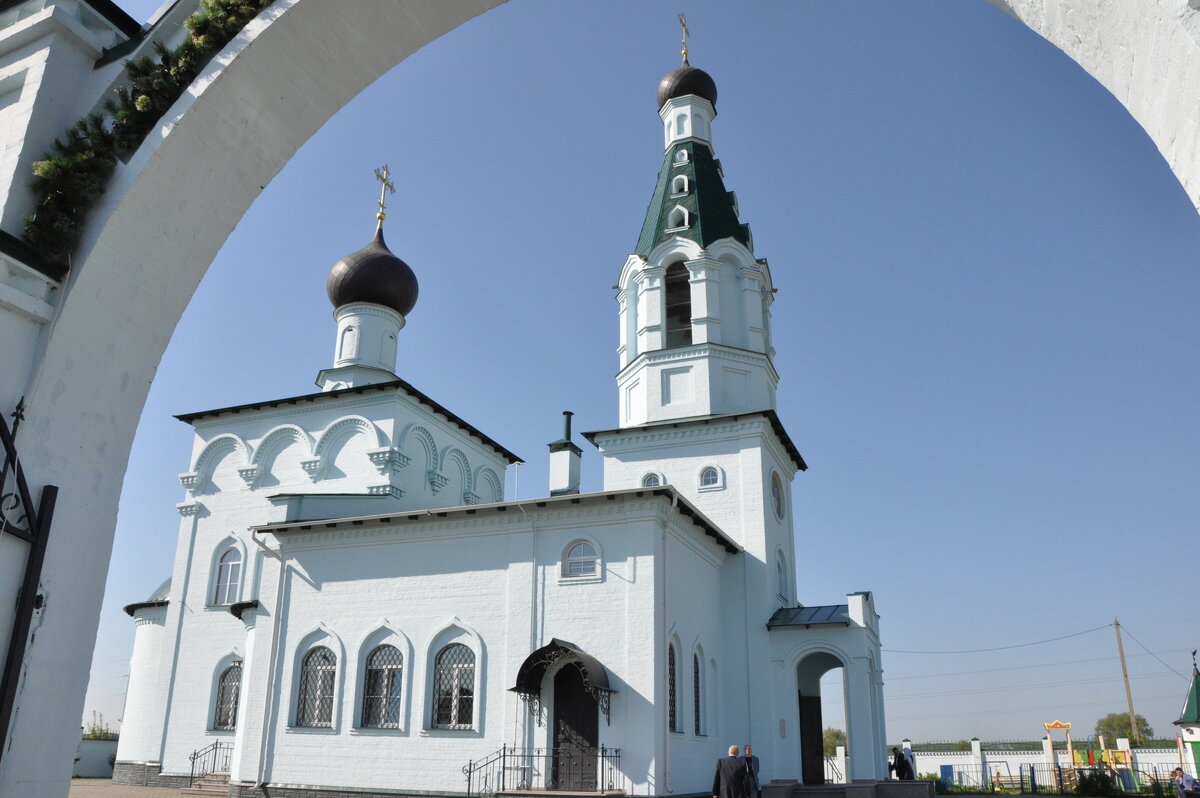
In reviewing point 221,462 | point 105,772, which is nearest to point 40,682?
point 221,462

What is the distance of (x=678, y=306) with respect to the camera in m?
24.1

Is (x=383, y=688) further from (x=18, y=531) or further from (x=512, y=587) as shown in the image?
(x=18, y=531)

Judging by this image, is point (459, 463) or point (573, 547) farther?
point (459, 463)

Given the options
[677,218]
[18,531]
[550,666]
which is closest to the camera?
[18,531]

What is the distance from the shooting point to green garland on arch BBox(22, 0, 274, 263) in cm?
320

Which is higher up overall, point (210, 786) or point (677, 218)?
point (677, 218)

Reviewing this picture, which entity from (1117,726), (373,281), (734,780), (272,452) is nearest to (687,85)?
(373,281)

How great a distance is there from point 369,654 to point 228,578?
7359 millimetres

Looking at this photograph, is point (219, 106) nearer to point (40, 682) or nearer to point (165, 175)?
point (165, 175)

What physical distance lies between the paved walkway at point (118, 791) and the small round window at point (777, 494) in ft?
47.7

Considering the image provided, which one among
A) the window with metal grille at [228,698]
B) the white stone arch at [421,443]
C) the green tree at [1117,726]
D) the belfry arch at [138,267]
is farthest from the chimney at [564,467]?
the green tree at [1117,726]

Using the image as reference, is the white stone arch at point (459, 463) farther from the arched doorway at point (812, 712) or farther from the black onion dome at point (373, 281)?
the arched doorway at point (812, 712)

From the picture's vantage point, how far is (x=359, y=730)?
Result: 1752 cm

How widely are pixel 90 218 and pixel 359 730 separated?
634 inches
